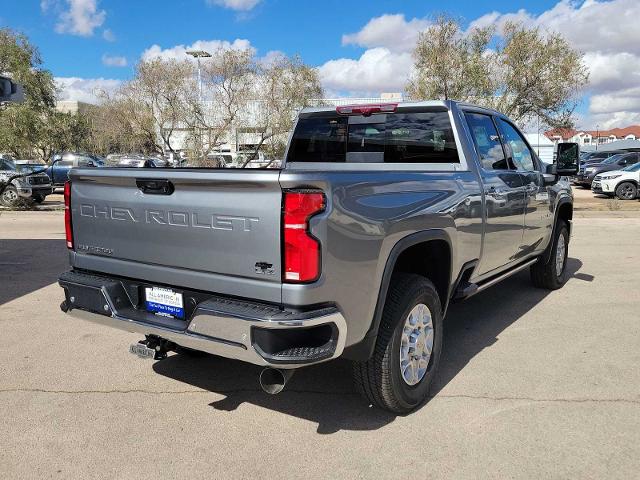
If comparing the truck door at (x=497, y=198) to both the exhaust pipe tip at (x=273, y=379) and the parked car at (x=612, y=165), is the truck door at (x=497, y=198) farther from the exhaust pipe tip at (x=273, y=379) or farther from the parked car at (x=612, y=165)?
the parked car at (x=612, y=165)

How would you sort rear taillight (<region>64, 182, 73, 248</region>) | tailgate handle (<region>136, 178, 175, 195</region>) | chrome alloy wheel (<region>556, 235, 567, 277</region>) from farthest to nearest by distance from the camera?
chrome alloy wheel (<region>556, 235, 567, 277</region>) < rear taillight (<region>64, 182, 73, 248</region>) < tailgate handle (<region>136, 178, 175, 195</region>)

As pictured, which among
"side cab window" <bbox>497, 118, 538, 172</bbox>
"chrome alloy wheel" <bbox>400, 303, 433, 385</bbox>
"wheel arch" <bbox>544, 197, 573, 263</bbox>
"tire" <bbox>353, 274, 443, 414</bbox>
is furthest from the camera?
"wheel arch" <bbox>544, 197, 573, 263</bbox>

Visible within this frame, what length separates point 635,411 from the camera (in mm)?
3545

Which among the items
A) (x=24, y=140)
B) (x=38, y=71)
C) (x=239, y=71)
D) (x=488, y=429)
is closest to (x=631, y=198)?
(x=239, y=71)

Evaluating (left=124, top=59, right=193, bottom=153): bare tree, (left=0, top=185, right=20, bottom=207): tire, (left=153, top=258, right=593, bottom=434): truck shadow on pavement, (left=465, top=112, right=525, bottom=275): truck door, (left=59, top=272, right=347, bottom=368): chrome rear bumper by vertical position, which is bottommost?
(left=0, top=185, right=20, bottom=207): tire

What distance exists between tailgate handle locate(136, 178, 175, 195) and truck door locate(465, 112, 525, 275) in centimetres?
246

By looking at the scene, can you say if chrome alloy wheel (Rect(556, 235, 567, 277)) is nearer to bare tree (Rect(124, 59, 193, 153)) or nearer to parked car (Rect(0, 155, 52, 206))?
parked car (Rect(0, 155, 52, 206))

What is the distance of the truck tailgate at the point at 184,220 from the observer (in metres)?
2.74

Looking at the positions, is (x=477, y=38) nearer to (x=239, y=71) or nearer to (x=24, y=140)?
(x=239, y=71)

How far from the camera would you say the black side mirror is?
A: 19.2 ft

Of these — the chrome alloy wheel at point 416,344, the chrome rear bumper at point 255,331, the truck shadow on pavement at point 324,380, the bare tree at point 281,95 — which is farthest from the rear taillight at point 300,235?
the bare tree at point 281,95

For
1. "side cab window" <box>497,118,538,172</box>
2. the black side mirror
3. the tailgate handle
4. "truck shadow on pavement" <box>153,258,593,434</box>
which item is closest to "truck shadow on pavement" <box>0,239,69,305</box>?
"truck shadow on pavement" <box>153,258,593,434</box>

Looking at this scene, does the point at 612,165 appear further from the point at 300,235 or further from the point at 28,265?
the point at 300,235

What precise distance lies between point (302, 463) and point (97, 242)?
1839 mm
